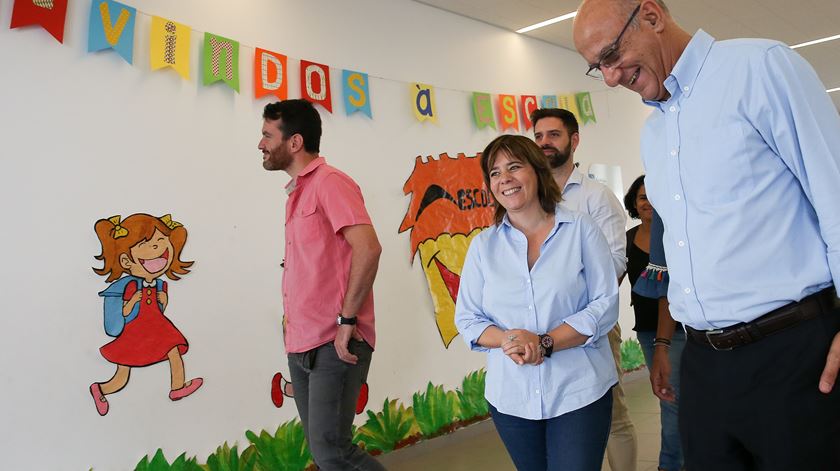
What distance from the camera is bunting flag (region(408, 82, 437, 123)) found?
4.23m

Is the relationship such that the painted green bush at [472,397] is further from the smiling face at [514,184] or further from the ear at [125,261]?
the smiling face at [514,184]

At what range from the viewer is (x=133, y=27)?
114 inches

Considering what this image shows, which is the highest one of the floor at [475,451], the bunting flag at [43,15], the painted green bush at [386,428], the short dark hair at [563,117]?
the bunting flag at [43,15]

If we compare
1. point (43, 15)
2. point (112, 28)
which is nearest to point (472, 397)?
point (112, 28)

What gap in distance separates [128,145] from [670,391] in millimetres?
2456

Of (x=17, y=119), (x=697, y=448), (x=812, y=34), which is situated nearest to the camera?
(x=697, y=448)

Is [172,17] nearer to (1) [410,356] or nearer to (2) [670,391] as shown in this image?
(1) [410,356]

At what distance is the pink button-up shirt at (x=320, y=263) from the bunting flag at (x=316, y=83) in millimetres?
1280

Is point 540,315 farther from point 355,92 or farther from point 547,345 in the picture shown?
point 355,92

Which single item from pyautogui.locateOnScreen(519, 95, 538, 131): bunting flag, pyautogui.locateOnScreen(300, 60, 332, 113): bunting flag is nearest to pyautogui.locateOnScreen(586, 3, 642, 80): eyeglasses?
pyautogui.locateOnScreen(300, 60, 332, 113): bunting flag

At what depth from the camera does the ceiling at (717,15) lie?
470 centimetres

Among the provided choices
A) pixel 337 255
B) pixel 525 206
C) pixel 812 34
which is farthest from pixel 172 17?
pixel 812 34

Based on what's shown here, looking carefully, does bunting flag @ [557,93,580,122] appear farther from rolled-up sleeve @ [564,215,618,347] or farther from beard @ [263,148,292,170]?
rolled-up sleeve @ [564,215,618,347]

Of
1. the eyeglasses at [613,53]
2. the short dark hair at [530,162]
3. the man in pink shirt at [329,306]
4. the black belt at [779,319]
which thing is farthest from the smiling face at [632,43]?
the man in pink shirt at [329,306]
